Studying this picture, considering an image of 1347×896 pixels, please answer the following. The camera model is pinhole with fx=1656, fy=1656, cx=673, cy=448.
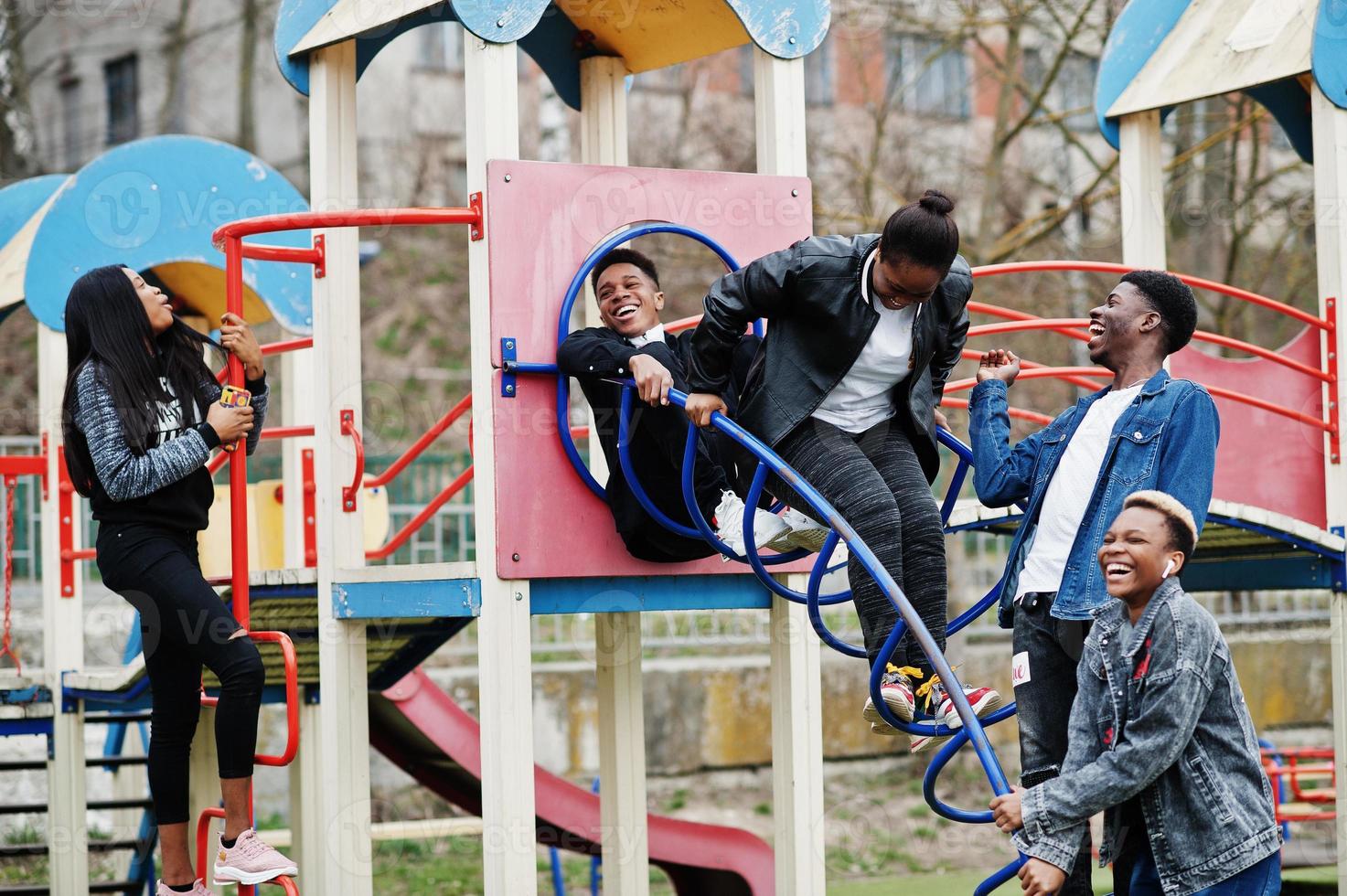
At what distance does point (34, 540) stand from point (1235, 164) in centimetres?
945

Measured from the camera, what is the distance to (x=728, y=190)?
17.5ft

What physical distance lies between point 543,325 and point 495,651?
97 centimetres

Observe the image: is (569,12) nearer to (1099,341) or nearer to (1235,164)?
(1099,341)

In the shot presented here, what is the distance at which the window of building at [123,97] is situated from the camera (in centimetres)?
2222

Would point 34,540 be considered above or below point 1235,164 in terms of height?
below

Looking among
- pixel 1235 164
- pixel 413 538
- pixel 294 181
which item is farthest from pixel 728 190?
pixel 294 181

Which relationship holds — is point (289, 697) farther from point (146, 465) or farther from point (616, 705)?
point (616, 705)

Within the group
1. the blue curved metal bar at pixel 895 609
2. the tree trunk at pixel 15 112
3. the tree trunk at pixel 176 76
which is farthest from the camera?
the tree trunk at pixel 176 76

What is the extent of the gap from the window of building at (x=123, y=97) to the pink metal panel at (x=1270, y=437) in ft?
59.1

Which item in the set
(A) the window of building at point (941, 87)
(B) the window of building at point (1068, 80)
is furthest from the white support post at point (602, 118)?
(A) the window of building at point (941, 87)

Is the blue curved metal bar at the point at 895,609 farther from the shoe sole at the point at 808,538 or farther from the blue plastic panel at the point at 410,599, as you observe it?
the blue plastic panel at the point at 410,599

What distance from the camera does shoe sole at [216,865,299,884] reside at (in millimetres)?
4473

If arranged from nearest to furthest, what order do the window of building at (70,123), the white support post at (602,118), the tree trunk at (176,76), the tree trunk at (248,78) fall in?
1. the white support post at (602,118)
2. the tree trunk at (248,78)
3. the tree trunk at (176,76)
4. the window of building at (70,123)

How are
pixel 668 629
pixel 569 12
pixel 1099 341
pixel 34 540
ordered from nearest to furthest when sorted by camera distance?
pixel 1099 341
pixel 569 12
pixel 34 540
pixel 668 629
